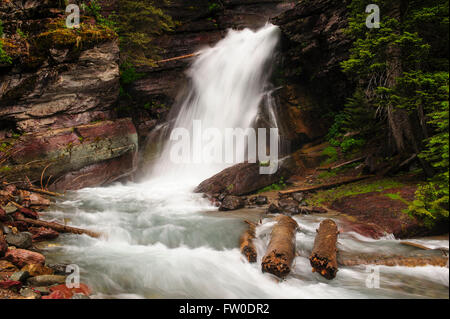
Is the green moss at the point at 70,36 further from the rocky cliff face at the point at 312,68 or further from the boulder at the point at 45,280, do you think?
the boulder at the point at 45,280

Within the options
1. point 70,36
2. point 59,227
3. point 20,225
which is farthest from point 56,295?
point 70,36

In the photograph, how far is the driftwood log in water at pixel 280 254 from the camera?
4.14 meters

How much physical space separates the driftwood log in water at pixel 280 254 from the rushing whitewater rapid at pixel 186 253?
0.15 m

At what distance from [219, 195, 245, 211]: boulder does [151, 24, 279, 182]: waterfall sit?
3.68 m

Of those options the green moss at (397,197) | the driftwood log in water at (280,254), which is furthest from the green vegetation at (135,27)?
the green moss at (397,197)

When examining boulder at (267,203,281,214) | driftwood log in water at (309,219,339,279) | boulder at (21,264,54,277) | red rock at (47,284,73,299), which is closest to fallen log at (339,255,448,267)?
driftwood log in water at (309,219,339,279)

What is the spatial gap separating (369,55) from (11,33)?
12.5 meters

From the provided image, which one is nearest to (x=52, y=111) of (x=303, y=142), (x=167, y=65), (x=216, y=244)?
(x=167, y=65)

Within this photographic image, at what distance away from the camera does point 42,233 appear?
16.9 feet

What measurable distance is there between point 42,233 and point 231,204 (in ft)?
16.4

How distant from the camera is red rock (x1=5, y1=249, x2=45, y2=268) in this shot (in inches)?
156

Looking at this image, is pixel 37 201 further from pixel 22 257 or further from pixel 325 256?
pixel 325 256

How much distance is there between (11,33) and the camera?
30.9 ft

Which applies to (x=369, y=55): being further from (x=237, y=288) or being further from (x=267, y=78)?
(x=267, y=78)
